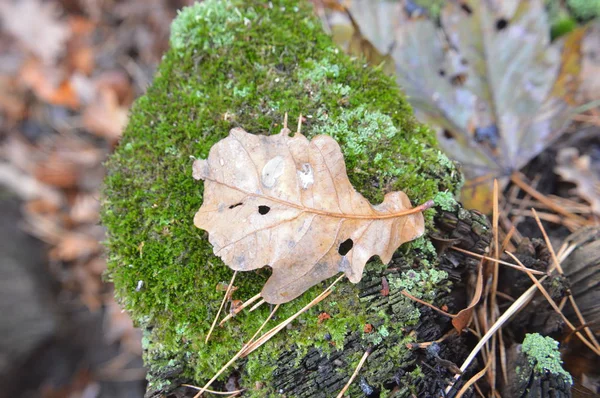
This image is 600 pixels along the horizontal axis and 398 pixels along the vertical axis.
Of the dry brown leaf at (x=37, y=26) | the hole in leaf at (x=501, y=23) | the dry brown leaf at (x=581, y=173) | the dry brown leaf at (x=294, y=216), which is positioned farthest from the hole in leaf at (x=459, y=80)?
the dry brown leaf at (x=37, y=26)

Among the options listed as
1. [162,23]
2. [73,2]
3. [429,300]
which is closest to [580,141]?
[429,300]

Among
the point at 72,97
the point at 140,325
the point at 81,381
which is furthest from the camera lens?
the point at 72,97

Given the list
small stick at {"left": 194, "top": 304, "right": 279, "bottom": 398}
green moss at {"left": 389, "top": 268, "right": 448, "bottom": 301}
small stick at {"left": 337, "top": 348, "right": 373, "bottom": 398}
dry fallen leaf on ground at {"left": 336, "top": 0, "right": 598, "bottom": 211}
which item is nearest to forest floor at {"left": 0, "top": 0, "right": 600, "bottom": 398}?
small stick at {"left": 194, "top": 304, "right": 279, "bottom": 398}

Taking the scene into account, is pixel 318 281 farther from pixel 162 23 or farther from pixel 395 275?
pixel 162 23

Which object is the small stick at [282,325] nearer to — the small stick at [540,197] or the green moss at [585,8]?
the small stick at [540,197]

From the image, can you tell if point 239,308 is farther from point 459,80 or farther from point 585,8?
point 585,8

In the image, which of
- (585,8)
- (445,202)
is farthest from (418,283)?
(585,8)
